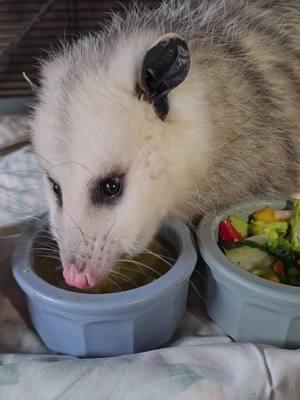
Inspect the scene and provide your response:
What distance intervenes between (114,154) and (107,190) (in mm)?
82

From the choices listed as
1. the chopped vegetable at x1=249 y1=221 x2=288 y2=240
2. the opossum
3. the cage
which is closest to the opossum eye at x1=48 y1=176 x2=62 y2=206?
the opossum

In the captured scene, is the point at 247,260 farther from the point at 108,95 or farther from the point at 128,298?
the point at 108,95

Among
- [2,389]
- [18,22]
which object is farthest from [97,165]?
[18,22]

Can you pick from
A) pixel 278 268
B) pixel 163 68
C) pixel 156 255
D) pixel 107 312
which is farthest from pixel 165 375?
pixel 163 68

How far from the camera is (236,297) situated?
1.40 meters

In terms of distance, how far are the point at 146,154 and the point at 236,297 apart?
15.7 inches

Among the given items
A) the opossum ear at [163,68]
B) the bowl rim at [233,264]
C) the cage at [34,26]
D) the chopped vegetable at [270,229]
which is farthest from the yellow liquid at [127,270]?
the cage at [34,26]

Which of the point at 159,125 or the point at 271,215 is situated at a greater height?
the point at 159,125

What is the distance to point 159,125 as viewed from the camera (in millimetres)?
1354

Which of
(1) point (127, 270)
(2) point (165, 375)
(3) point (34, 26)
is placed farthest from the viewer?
(3) point (34, 26)

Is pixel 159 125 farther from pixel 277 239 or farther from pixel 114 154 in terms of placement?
pixel 277 239

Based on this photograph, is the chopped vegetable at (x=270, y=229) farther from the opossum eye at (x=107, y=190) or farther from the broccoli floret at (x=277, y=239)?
the opossum eye at (x=107, y=190)

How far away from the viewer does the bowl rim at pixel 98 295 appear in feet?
4.18

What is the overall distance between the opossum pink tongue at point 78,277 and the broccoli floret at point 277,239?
1.54 feet
